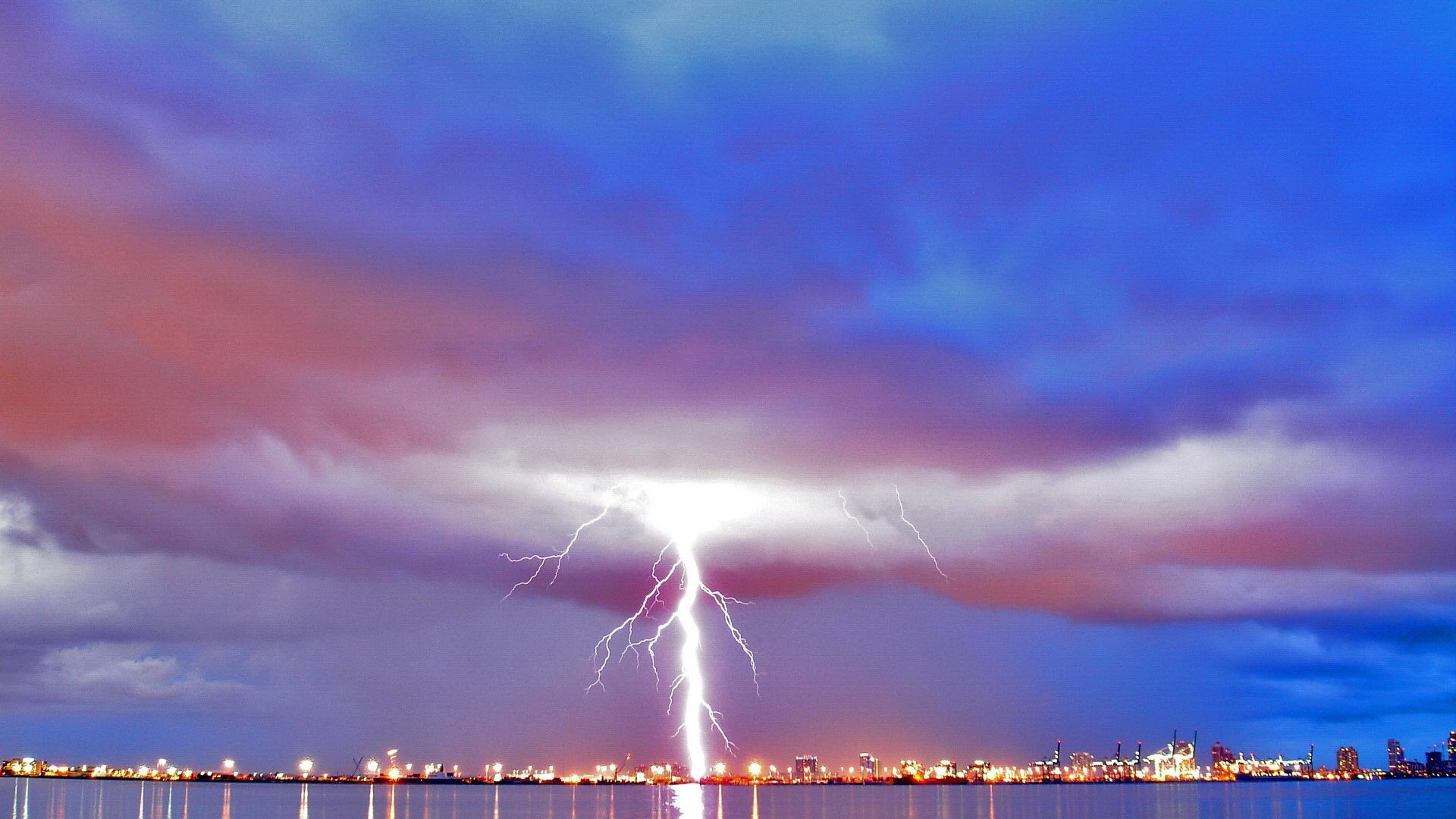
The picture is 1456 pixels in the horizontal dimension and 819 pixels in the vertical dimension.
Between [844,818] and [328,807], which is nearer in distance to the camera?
[844,818]

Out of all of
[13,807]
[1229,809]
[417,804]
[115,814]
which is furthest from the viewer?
[417,804]

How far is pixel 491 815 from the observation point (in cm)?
15688

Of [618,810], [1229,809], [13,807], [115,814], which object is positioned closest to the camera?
[115,814]

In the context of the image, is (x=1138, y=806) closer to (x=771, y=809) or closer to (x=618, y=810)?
(x=771, y=809)

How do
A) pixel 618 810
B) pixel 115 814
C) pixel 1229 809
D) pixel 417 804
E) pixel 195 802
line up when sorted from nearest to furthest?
pixel 115 814 → pixel 618 810 → pixel 1229 809 → pixel 195 802 → pixel 417 804

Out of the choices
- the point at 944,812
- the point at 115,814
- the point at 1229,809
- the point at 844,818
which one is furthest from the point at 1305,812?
the point at 115,814

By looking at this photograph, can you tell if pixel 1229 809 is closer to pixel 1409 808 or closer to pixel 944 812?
pixel 1409 808

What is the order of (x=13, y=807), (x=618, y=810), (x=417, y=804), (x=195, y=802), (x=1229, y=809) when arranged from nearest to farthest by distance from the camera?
(x=13, y=807), (x=618, y=810), (x=1229, y=809), (x=195, y=802), (x=417, y=804)

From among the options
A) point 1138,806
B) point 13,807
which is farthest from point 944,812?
point 13,807

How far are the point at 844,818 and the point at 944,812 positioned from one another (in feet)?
64.1

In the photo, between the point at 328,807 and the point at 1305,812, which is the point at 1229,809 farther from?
the point at 328,807

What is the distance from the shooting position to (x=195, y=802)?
178 m

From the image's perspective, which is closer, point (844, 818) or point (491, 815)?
point (844, 818)

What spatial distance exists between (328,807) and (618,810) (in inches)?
1768
